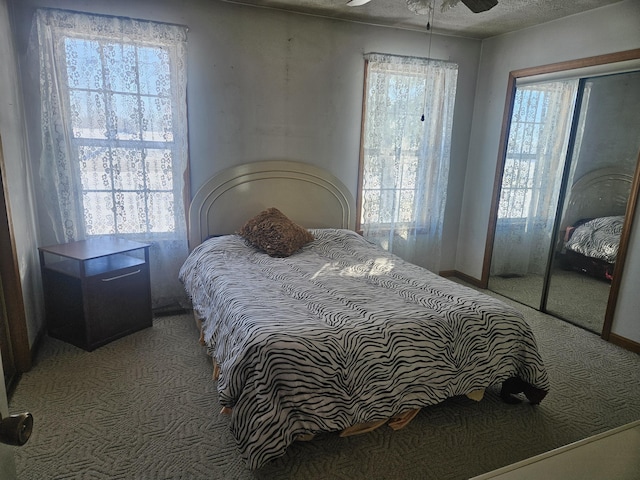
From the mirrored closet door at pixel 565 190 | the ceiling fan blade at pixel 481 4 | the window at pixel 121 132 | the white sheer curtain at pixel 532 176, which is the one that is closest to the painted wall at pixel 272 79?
the window at pixel 121 132

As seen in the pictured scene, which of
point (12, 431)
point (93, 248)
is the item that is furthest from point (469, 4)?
point (93, 248)

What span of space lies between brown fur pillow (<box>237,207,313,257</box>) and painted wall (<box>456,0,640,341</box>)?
2.09 metres

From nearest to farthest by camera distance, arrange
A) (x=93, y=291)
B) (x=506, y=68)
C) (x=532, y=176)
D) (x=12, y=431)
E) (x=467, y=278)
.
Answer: (x=12, y=431) → (x=93, y=291) → (x=532, y=176) → (x=506, y=68) → (x=467, y=278)

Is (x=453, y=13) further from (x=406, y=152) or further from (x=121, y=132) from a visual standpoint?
(x=121, y=132)

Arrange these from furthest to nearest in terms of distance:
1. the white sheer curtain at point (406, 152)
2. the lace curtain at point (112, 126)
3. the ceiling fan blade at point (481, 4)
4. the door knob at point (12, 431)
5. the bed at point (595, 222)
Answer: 1. the white sheer curtain at point (406, 152)
2. the bed at point (595, 222)
3. the lace curtain at point (112, 126)
4. the ceiling fan blade at point (481, 4)
5. the door knob at point (12, 431)

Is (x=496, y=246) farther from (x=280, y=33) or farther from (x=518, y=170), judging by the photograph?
(x=280, y=33)

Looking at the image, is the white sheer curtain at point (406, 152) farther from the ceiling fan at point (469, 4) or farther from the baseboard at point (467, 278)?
the ceiling fan at point (469, 4)

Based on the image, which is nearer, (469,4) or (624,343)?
(469,4)

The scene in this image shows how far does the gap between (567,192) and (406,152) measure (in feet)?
4.92

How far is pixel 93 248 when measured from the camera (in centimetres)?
303

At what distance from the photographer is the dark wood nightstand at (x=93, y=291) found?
112 inches

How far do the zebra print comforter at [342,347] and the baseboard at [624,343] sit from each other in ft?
4.68

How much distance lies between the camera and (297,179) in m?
3.89

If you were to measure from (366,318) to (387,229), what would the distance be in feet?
7.52
